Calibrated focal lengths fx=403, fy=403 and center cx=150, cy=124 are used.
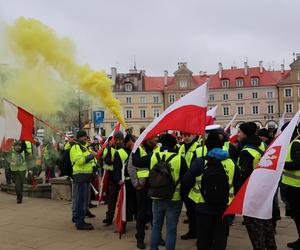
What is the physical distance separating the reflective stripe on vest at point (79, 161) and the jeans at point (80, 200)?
26cm

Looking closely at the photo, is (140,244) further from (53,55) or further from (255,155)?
(53,55)

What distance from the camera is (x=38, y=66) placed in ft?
40.1

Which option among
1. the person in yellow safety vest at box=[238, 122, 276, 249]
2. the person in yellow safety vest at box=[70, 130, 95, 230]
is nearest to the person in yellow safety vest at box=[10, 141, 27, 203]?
the person in yellow safety vest at box=[70, 130, 95, 230]

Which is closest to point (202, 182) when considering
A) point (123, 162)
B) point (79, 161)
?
point (123, 162)

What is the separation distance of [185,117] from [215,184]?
1.11m

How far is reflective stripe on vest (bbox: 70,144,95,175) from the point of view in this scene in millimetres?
7793

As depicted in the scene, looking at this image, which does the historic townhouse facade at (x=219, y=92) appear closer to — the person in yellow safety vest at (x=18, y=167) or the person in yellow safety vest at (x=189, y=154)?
the person in yellow safety vest at (x=18, y=167)

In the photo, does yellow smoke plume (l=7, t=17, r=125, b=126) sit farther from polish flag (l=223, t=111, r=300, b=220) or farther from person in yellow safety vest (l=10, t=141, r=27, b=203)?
polish flag (l=223, t=111, r=300, b=220)

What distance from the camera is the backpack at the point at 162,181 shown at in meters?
5.46

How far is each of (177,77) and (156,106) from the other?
259 inches

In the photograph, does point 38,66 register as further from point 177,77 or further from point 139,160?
point 177,77

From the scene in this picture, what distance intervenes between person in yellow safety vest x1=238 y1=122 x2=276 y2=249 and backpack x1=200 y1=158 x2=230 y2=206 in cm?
51

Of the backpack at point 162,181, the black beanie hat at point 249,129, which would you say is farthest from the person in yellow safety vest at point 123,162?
the black beanie hat at point 249,129

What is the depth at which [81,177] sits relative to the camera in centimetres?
782
